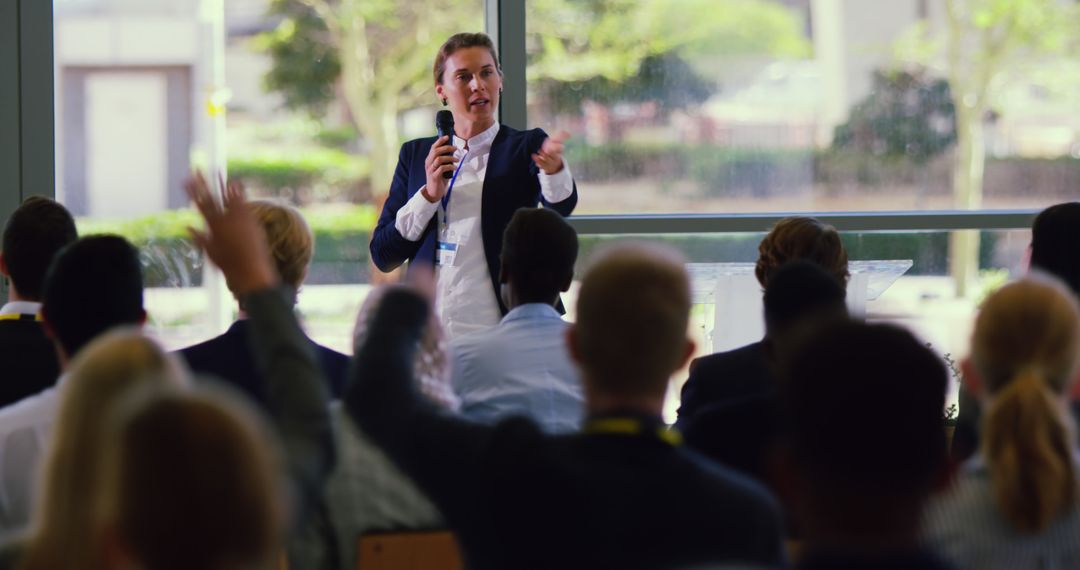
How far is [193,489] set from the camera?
102 cm

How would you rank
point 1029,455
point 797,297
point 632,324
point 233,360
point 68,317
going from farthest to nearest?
point 233,360 < point 797,297 < point 68,317 < point 1029,455 < point 632,324

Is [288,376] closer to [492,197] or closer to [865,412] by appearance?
[865,412]

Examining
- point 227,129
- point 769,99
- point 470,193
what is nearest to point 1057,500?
point 470,193

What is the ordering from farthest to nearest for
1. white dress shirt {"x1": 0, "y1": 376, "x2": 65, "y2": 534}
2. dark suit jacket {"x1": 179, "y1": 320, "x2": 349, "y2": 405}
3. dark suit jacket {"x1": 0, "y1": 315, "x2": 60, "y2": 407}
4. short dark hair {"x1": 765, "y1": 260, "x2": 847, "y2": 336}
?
1. dark suit jacket {"x1": 0, "y1": 315, "x2": 60, "y2": 407}
2. dark suit jacket {"x1": 179, "y1": 320, "x2": 349, "y2": 405}
3. short dark hair {"x1": 765, "y1": 260, "x2": 847, "y2": 336}
4. white dress shirt {"x1": 0, "y1": 376, "x2": 65, "y2": 534}

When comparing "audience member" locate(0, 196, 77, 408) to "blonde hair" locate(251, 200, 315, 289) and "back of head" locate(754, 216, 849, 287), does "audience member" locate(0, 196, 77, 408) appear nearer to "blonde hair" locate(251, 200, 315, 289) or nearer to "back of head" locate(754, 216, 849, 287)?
"blonde hair" locate(251, 200, 315, 289)

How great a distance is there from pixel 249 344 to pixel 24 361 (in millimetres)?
519

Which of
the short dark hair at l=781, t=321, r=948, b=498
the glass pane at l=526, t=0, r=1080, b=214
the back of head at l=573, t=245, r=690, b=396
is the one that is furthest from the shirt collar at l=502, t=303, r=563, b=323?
the glass pane at l=526, t=0, r=1080, b=214

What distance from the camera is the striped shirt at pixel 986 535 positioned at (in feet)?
5.98

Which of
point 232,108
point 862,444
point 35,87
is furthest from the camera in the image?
point 232,108

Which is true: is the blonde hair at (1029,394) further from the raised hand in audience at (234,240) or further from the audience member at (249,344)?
the audience member at (249,344)

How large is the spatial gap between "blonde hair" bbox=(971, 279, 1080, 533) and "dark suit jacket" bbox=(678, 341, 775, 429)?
78cm

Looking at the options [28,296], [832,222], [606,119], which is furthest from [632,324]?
[832,222]

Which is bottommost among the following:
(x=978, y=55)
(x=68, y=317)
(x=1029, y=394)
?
(x=1029, y=394)

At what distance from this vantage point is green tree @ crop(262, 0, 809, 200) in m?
5.51
